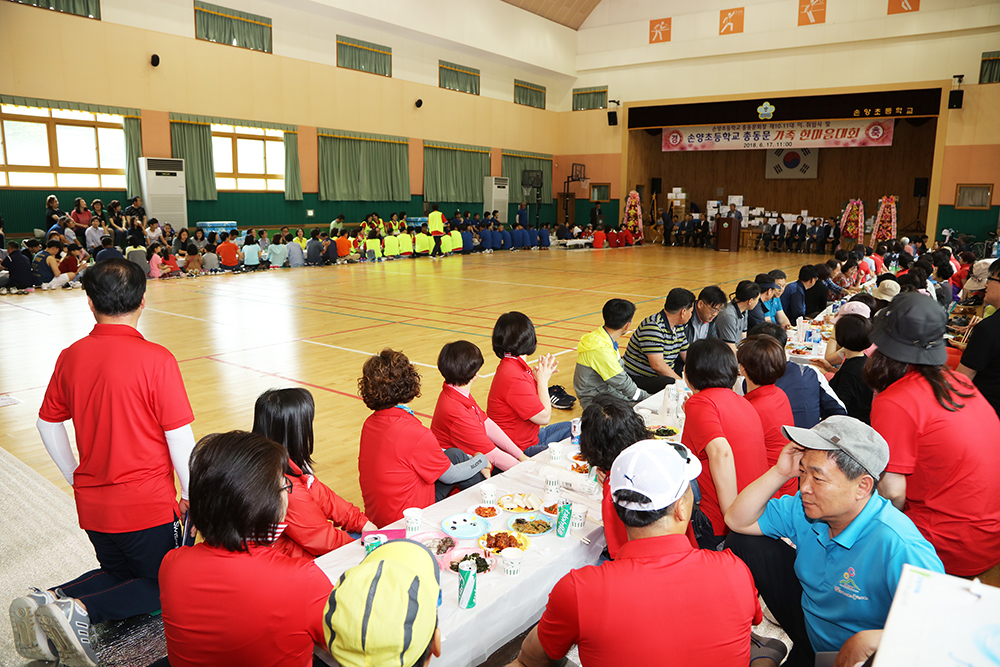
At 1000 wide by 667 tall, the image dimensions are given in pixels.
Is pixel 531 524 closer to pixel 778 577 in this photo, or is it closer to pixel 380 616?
pixel 778 577

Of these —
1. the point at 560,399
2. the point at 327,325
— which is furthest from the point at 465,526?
the point at 327,325

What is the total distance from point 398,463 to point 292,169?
17663mm

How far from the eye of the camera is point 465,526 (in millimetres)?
2324

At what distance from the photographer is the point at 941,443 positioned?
2199 mm

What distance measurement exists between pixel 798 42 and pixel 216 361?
834 inches

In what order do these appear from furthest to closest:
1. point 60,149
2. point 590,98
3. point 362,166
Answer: point 590,98
point 362,166
point 60,149

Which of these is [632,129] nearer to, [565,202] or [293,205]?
[565,202]

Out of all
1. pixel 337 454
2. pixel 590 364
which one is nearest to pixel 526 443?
pixel 590 364

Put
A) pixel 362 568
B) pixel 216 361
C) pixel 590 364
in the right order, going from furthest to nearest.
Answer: pixel 216 361 → pixel 590 364 → pixel 362 568

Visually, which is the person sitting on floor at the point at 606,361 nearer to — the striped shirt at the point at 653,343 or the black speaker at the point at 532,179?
the striped shirt at the point at 653,343

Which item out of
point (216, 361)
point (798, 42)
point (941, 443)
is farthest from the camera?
point (798, 42)

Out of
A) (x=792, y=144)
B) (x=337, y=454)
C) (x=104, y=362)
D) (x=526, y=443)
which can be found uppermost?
(x=792, y=144)

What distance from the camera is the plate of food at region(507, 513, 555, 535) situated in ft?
7.59

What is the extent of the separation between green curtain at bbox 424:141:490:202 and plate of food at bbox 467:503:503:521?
20.7m
